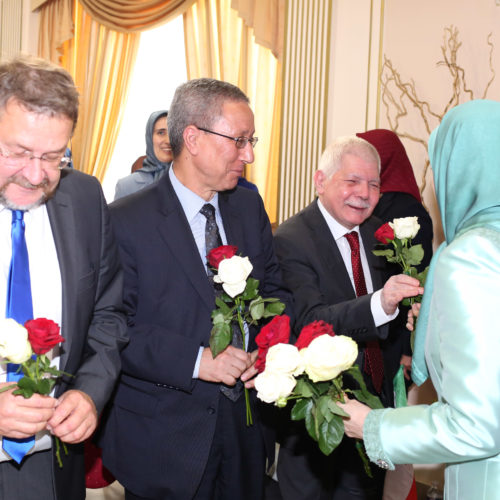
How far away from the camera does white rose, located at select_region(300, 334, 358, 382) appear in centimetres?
158

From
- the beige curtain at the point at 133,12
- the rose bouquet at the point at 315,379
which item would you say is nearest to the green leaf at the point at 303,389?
the rose bouquet at the point at 315,379

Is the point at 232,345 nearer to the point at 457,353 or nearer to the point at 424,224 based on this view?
the point at 457,353

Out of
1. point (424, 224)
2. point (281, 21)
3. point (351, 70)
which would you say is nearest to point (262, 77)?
point (281, 21)

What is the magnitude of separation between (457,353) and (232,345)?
102 cm

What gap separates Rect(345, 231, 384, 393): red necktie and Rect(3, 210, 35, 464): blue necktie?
1.45 m

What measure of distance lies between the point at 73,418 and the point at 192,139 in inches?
45.9

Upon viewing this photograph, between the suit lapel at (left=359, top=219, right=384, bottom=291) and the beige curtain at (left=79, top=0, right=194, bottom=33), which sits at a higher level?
the beige curtain at (left=79, top=0, right=194, bottom=33)

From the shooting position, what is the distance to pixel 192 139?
2.41 metres

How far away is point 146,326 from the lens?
2.19 metres

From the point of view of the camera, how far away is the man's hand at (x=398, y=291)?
7.77 ft

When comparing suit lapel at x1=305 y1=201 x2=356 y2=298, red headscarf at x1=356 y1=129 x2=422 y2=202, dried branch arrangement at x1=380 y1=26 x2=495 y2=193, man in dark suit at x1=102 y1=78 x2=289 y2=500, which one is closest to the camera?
man in dark suit at x1=102 y1=78 x2=289 y2=500

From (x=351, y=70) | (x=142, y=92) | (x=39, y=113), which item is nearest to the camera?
(x=39, y=113)

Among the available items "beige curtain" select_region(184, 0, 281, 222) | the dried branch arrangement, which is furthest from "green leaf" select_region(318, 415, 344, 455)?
"beige curtain" select_region(184, 0, 281, 222)

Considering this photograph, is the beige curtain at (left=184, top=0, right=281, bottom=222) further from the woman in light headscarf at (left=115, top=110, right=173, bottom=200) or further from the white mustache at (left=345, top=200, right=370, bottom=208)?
the white mustache at (left=345, top=200, right=370, bottom=208)
